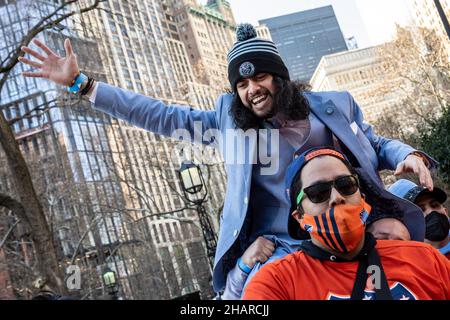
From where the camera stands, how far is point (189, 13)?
58.6 metres

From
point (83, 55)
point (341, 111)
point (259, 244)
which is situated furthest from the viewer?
point (83, 55)

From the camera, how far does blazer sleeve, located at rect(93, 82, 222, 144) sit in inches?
116

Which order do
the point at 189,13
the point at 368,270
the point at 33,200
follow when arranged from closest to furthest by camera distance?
1. the point at 368,270
2. the point at 33,200
3. the point at 189,13

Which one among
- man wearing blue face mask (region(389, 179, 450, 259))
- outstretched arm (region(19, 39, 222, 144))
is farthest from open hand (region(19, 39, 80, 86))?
man wearing blue face mask (region(389, 179, 450, 259))

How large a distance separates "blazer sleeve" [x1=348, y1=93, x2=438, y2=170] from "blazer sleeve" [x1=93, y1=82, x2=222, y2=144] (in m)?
0.73

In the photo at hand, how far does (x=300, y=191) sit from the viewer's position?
7.25 feet


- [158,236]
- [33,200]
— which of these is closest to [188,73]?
[158,236]

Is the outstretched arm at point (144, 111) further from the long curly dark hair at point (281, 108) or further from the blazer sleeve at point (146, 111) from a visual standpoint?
the long curly dark hair at point (281, 108)

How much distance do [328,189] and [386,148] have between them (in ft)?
3.21

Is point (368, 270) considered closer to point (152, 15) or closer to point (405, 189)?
point (405, 189)

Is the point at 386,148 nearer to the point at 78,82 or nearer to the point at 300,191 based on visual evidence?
the point at 300,191

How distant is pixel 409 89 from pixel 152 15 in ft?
72.3

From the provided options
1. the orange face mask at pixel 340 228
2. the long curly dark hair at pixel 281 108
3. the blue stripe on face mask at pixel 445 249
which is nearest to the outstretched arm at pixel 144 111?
the long curly dark hair at pixel 281 108

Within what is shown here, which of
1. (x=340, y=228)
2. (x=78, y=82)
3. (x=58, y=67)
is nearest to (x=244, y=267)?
(x=340, y=228)
